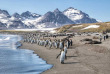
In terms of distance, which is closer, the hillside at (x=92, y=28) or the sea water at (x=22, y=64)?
the sea water at (x=22, y=64)

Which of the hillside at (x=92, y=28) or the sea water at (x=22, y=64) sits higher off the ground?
the hillside at (x=92, y=28)

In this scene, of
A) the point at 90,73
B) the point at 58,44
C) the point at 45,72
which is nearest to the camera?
the point at 90,73

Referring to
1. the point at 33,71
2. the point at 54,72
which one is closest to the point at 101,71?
the point at 54,72

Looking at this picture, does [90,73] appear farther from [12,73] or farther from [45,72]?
[12,73]

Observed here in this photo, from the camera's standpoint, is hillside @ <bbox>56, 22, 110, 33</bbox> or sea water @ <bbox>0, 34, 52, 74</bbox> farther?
hillside @ <bbox>56, 22, 110, 33</bbox>

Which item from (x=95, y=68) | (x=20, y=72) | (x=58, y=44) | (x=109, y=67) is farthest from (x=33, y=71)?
(x=58, y=44)

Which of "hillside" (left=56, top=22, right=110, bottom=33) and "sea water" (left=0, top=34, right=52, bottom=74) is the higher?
"hillside" (left=56, top=22, right=110, bottom=33)

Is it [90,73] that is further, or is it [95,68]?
[95,68]

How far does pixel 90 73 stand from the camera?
15797 millimetres

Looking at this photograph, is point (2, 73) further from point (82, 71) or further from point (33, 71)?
point (82, 71)

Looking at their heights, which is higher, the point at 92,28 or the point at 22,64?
the point at 92,28

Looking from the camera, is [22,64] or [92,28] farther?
[92,28]

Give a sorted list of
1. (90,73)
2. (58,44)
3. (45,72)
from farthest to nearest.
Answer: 1. (58,44)
2. (45,72)
3. (90,73)

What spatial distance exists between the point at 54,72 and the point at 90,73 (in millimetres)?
2823
